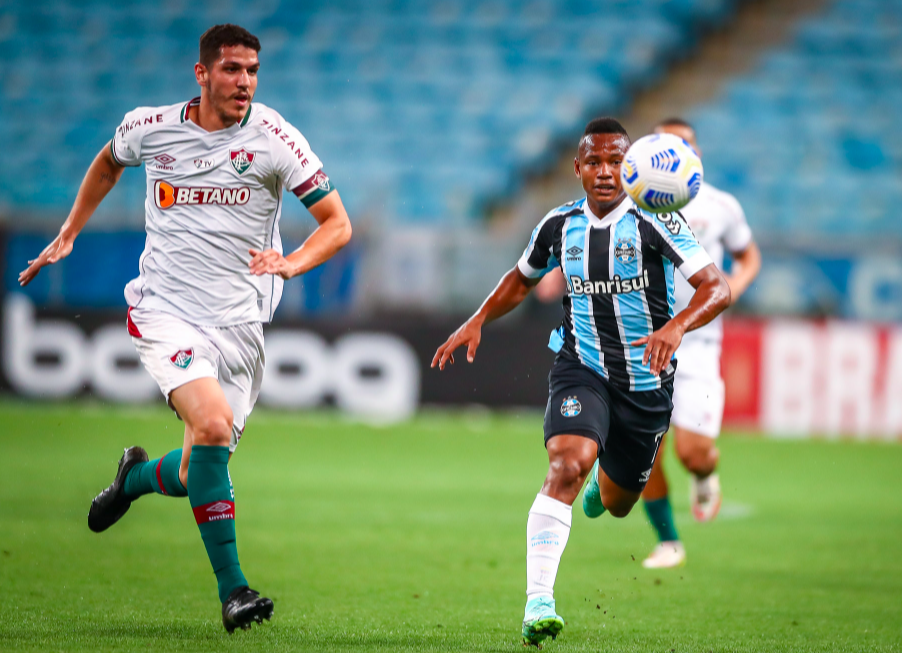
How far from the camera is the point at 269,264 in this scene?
478 centimetres

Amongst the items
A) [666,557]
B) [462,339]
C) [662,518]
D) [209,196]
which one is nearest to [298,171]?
[209,196]

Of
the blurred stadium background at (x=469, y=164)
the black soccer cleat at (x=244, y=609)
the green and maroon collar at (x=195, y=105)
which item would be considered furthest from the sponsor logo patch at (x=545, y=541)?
the blurred stadium background at (x=469, y=164)

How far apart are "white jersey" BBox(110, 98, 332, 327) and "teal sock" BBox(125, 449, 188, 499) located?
2.37ft

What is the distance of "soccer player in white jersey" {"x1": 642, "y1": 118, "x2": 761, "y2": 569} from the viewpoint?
7098 millimetres

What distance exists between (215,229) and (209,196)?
0.15 meters

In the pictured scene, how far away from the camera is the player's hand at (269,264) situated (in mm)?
4762

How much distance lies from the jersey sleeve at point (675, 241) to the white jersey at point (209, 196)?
1441 millimetres

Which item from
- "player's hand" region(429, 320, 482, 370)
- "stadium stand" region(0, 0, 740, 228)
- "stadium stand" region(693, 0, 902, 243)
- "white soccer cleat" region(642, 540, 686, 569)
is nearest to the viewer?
"player's hand" region(429, 320, 482, 370)

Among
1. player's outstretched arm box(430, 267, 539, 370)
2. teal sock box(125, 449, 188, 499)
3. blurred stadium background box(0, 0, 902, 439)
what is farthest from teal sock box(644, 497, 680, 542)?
blurred stadium background box(0, 0, 902, 439)

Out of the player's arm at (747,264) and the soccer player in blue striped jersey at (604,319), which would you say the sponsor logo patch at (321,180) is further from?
the player's arm at (747,264)

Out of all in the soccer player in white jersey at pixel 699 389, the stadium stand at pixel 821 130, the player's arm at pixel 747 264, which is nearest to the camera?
the soccer player in white jersey at pixel 699 389

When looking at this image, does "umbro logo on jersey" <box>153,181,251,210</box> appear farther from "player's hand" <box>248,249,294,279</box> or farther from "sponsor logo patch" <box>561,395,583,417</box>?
"sponsor logo patch" <box>561,395,583,417</box>

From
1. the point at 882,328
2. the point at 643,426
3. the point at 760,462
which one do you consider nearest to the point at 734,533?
the point at 643,426

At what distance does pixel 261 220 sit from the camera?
5.41m
